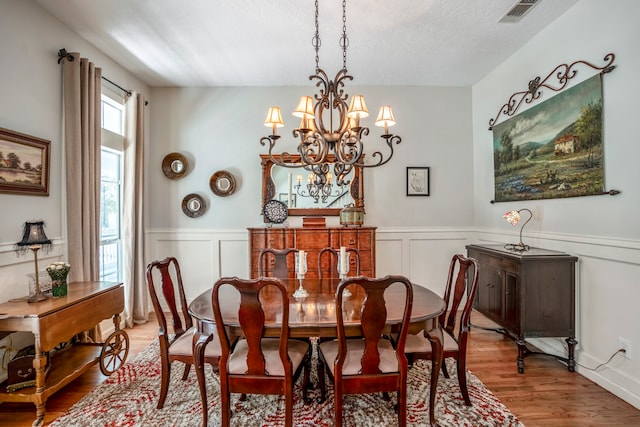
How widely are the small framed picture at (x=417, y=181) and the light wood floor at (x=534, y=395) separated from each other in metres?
2.11

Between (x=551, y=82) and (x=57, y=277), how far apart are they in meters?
4.46

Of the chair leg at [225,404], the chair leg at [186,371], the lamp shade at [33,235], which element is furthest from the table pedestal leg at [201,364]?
the lamp shade at [33,235]

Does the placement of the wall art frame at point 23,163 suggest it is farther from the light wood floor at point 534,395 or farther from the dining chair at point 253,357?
the dining chair at point 253,357

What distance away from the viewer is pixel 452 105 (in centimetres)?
456

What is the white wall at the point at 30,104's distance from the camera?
2.47m

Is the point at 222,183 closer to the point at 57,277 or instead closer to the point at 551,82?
the point at 57,277

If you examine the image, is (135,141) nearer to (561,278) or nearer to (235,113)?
(235,113)

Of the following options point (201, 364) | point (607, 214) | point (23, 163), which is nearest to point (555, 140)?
point (607, 214)

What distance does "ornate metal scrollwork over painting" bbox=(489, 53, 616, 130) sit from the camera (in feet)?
8.29

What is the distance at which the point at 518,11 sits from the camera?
2820 mm

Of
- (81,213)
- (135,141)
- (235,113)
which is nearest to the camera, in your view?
(81,213)

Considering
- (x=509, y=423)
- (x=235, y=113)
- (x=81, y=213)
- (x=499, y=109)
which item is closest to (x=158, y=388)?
(x=81, y=213)

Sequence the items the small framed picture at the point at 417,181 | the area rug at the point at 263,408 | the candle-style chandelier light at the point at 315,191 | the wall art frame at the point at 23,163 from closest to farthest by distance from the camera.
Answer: the area rug at the point at 263,408
the wall art frame at the point at 23,163
the candle-style chandelier light at the point at 315,191
the small framed picture at the point at 417,181

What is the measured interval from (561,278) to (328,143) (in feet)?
7.41
